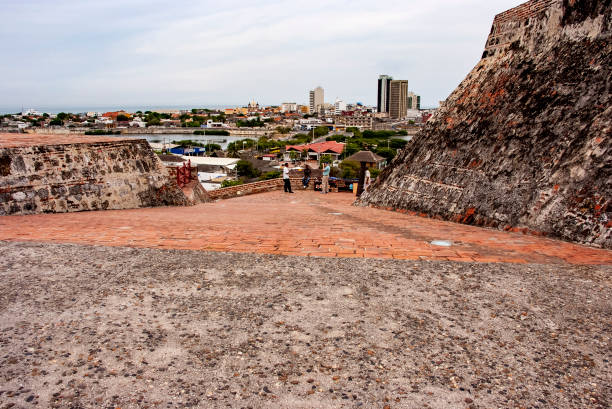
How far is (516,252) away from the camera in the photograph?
176 inches

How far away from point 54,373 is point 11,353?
0.41 metres

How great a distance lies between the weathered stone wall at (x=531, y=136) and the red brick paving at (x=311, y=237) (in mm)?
392

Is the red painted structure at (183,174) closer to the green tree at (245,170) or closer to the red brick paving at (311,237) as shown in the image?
the red brick paving at (311,237)

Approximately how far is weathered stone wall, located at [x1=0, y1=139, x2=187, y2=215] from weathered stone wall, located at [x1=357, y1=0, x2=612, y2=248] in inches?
219

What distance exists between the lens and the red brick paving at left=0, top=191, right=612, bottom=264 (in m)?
4.36

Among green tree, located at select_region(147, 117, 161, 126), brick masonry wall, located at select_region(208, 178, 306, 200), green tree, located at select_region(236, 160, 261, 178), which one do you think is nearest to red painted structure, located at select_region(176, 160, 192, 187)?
brick masonry wall, located at select_region(208, 178, 306, 200)

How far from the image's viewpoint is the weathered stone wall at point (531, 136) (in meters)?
5.08

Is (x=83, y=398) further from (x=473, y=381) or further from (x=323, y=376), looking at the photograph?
(x=473, y=381)

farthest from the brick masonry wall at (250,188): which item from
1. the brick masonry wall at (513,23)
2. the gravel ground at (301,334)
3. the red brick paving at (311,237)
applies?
the gravel ground at (301,334)

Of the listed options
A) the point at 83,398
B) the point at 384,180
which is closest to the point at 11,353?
the point at 83,398

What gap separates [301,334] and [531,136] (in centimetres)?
525

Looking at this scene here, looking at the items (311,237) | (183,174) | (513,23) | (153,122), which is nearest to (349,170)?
(183,174)

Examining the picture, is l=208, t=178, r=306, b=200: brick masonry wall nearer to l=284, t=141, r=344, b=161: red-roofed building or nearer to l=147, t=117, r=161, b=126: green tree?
l=284, t=141, r=344, b=161: red-roofed building

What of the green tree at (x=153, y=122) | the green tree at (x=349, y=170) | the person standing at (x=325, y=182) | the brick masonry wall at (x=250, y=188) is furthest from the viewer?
the green tree at (x=153, y=122)
